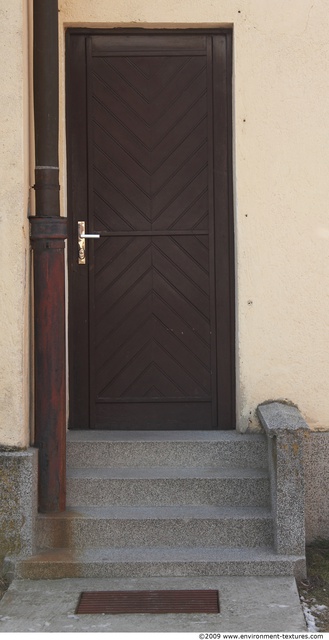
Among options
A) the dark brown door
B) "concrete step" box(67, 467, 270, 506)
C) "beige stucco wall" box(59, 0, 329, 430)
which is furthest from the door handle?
"concrete step" box(67, 467, 270, 506)

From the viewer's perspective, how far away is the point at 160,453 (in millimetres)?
5859

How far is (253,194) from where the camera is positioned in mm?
6055

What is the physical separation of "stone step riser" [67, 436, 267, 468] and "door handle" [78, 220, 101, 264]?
1.29m

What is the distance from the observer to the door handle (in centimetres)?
629

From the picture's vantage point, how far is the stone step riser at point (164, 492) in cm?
560

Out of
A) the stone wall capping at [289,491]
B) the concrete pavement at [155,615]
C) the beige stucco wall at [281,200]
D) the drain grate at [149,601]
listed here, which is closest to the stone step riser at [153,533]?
the stone wall capping at [289,491]

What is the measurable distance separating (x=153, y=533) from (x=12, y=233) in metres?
1.96

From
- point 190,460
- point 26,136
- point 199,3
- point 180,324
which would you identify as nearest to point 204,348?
point 180,324

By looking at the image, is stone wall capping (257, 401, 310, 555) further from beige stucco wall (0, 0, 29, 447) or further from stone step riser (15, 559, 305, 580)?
beige stucco wall (0, 0, 29, 447)

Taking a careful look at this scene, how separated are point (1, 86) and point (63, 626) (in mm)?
3051

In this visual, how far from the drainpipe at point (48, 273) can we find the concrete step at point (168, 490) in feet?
0.55

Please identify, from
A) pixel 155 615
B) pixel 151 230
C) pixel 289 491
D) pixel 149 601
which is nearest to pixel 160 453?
pixel 289 491

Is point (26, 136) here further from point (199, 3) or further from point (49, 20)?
point (199, 3)

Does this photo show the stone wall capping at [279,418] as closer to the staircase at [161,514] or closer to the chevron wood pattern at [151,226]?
the staircase at [161,514]
